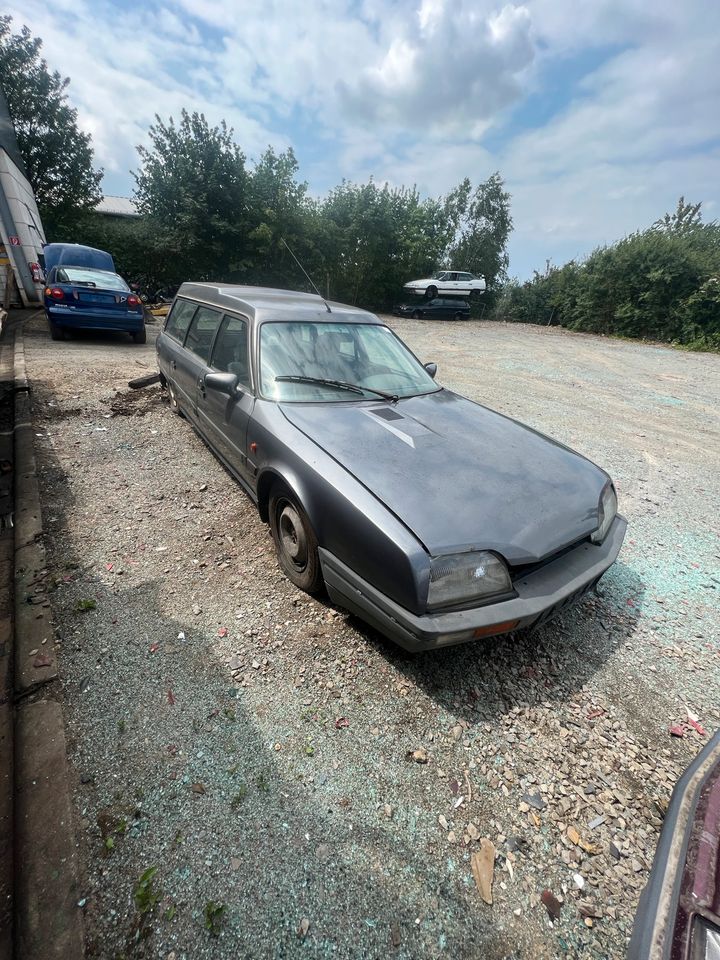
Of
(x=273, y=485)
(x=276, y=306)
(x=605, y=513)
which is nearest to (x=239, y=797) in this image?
(x=273, y=485)

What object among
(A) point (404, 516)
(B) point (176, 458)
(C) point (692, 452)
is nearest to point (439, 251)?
(C) point (692, 452)

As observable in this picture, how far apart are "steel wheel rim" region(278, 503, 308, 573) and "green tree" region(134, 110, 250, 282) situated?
1854cm

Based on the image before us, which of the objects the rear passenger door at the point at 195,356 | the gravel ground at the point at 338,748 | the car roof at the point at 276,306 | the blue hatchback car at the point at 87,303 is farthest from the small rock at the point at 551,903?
the blue hatchback car at the point at 87,303

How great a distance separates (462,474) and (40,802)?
218cm

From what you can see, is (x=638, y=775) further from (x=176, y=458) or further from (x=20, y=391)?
(x=20, y=391)

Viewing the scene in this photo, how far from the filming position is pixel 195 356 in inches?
157

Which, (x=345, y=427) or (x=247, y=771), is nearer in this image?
(x=247, y=771)

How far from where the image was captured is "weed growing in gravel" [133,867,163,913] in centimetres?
131

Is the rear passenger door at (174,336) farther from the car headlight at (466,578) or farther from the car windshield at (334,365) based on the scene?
the car headlight at (466,578)

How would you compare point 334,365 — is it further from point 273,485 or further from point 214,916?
point 214,916

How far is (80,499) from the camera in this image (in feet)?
11.2

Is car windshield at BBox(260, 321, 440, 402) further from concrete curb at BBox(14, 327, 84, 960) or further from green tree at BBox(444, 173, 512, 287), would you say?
green tree at BBox(444, 173, 512, 287)

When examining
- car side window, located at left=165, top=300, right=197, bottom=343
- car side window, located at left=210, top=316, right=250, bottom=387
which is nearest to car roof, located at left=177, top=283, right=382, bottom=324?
car side window, located at left=210, top=316, right=250, bottom=387

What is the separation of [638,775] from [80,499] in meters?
3.98
